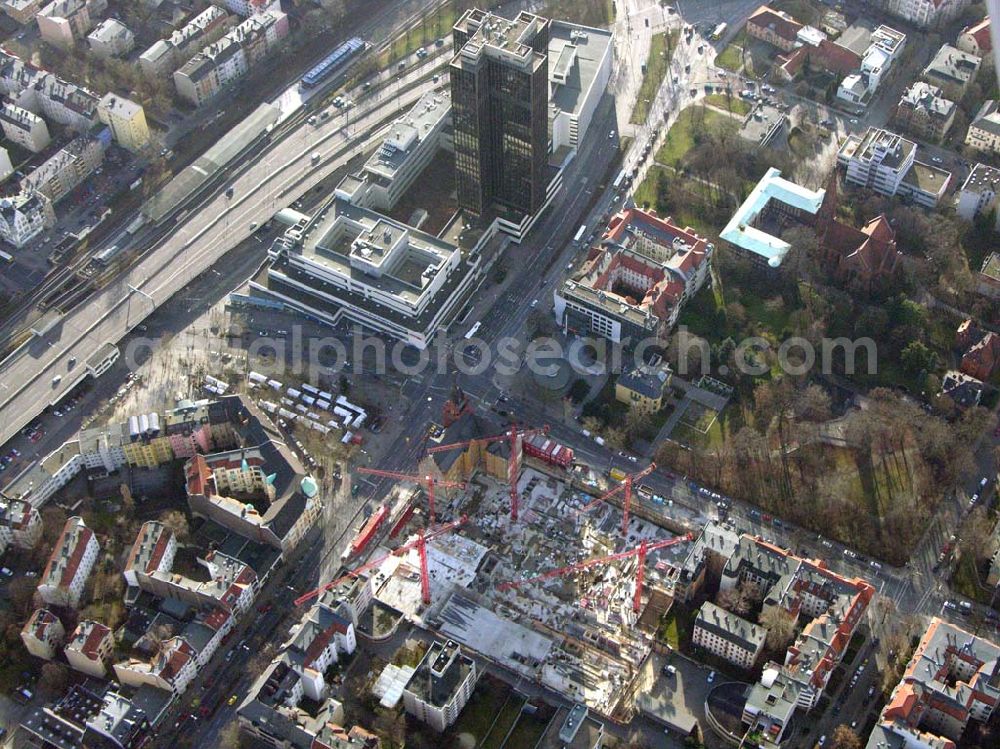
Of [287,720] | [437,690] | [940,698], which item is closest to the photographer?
[940,698]

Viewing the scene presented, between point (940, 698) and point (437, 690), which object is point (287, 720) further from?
point (940, 698)

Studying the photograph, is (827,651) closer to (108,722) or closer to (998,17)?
(998,17)

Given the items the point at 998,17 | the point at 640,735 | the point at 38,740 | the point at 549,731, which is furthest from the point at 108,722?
the point at 998,17

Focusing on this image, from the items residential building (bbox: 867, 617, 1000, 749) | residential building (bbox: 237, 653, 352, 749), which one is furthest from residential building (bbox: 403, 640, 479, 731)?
Result: residential building (bbox: 867, 617, 1000, 749)

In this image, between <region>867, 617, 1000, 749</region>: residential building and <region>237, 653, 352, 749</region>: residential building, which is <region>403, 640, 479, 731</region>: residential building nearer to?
<region>237, 653, 352, 749</region>: residential building

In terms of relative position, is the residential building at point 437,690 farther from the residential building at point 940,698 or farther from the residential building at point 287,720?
the residential building at point 940,698

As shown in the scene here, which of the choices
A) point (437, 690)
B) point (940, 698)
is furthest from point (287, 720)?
point (940, 698)
